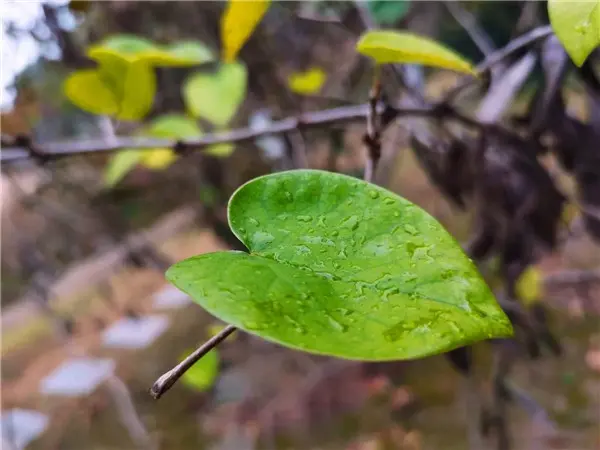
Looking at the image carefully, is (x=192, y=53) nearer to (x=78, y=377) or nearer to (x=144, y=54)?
(x=144, y=54)

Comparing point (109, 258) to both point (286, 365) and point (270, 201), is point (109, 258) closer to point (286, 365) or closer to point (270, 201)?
point (286, 365)

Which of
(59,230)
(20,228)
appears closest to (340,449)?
(59,230)

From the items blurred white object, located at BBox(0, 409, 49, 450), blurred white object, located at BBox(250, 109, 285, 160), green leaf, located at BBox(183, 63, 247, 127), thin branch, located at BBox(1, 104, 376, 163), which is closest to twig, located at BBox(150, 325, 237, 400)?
thin branch, located at BBox(1, 104, 376, 163)

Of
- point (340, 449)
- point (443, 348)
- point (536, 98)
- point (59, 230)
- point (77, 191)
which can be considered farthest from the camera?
point (59, 230)

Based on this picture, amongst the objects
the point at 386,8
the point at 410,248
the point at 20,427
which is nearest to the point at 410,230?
the point at 410,248

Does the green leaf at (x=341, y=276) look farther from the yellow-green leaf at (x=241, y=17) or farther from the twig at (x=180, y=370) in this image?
the yellow-green leaf at (x=241, y=17)

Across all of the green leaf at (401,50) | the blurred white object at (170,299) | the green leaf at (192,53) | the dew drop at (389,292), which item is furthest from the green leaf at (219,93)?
the blurred white object at (170,299)

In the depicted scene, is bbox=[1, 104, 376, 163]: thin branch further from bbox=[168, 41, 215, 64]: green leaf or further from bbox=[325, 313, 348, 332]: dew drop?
bbox=[325, 313, 348, 332]: dew drop
